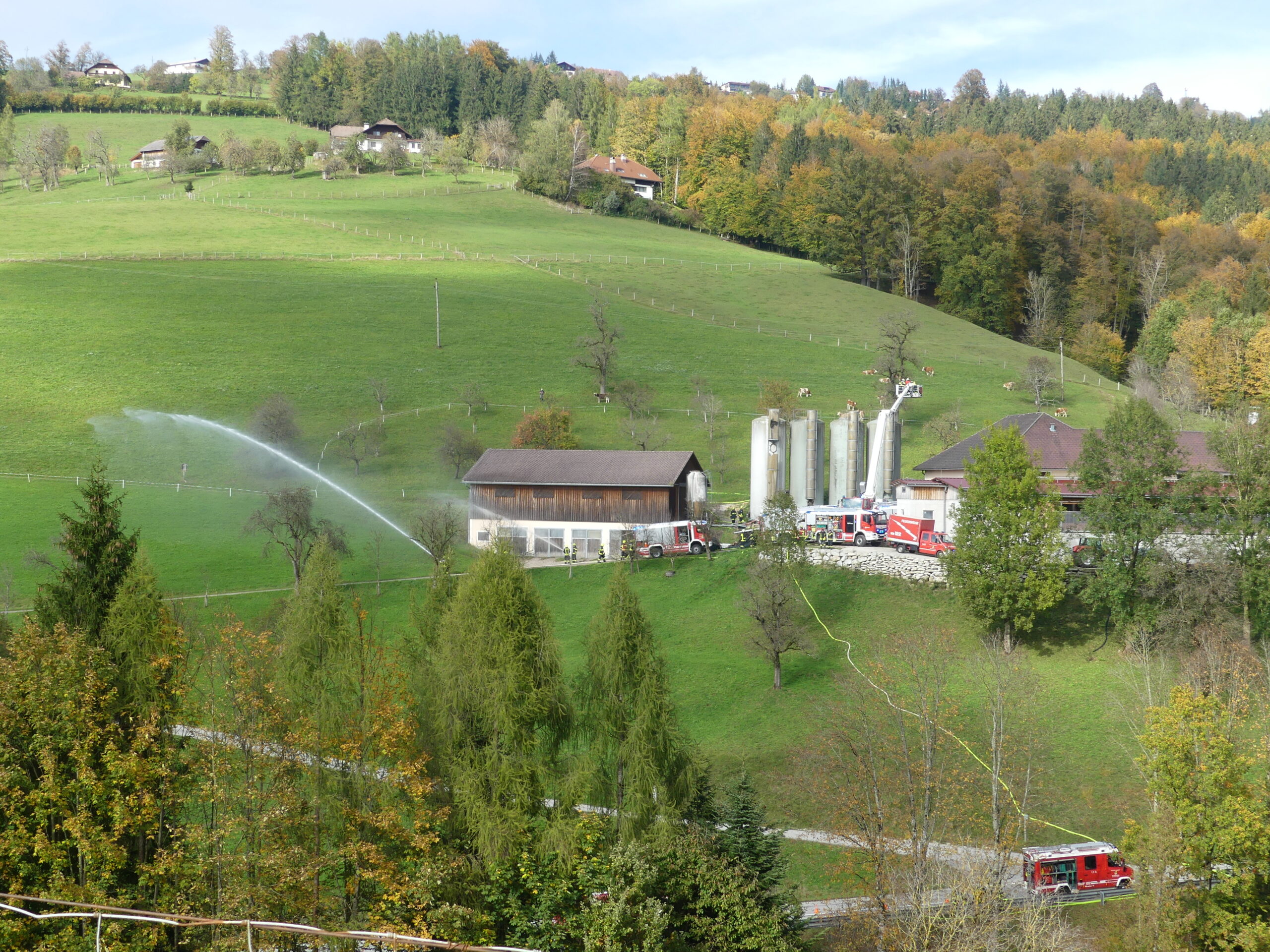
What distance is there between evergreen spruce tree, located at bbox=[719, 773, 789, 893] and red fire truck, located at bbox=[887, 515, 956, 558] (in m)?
28.8

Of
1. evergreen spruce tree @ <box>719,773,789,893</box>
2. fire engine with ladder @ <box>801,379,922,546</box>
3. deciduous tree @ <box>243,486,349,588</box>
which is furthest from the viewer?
fire engine with ladder @ <box>801,379,922,546</box>

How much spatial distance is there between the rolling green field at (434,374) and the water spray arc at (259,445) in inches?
29.8

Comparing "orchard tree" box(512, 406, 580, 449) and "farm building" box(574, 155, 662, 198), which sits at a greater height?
"farm building" box(574, 155, 662, 198)

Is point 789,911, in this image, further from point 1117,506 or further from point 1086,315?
point 1086,315

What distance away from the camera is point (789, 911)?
1157 inches

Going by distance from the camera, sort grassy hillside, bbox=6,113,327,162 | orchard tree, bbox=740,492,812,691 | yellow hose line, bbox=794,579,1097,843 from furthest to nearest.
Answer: grassy hillside, bbox=6,113,327,162
orchard tree, bbox=740,492,812,691
yellow hose line, bbox=794,579,1097,843

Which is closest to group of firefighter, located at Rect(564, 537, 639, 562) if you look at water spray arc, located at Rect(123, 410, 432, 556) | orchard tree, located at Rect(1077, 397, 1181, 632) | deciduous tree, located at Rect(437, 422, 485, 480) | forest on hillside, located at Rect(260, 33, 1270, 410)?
water spray arc, located at Rect(123, 410, 432, 556)

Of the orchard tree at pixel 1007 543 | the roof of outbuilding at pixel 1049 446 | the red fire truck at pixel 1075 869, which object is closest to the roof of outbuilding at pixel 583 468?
the roof of outbuilding at pixel 1049 446

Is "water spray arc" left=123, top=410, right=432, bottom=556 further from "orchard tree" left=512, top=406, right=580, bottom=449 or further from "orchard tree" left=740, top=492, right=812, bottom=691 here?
"orchard tree" left=740, top=492, right=812, bottom=691

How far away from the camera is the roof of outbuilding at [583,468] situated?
6091 cm

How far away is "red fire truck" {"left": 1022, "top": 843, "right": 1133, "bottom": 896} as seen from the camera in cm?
3319

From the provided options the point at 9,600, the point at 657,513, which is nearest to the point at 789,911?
the point at 657,513

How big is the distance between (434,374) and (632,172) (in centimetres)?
8939

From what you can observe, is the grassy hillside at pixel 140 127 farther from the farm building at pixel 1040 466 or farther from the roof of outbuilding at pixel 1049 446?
the farm building at pixel 1040 466
